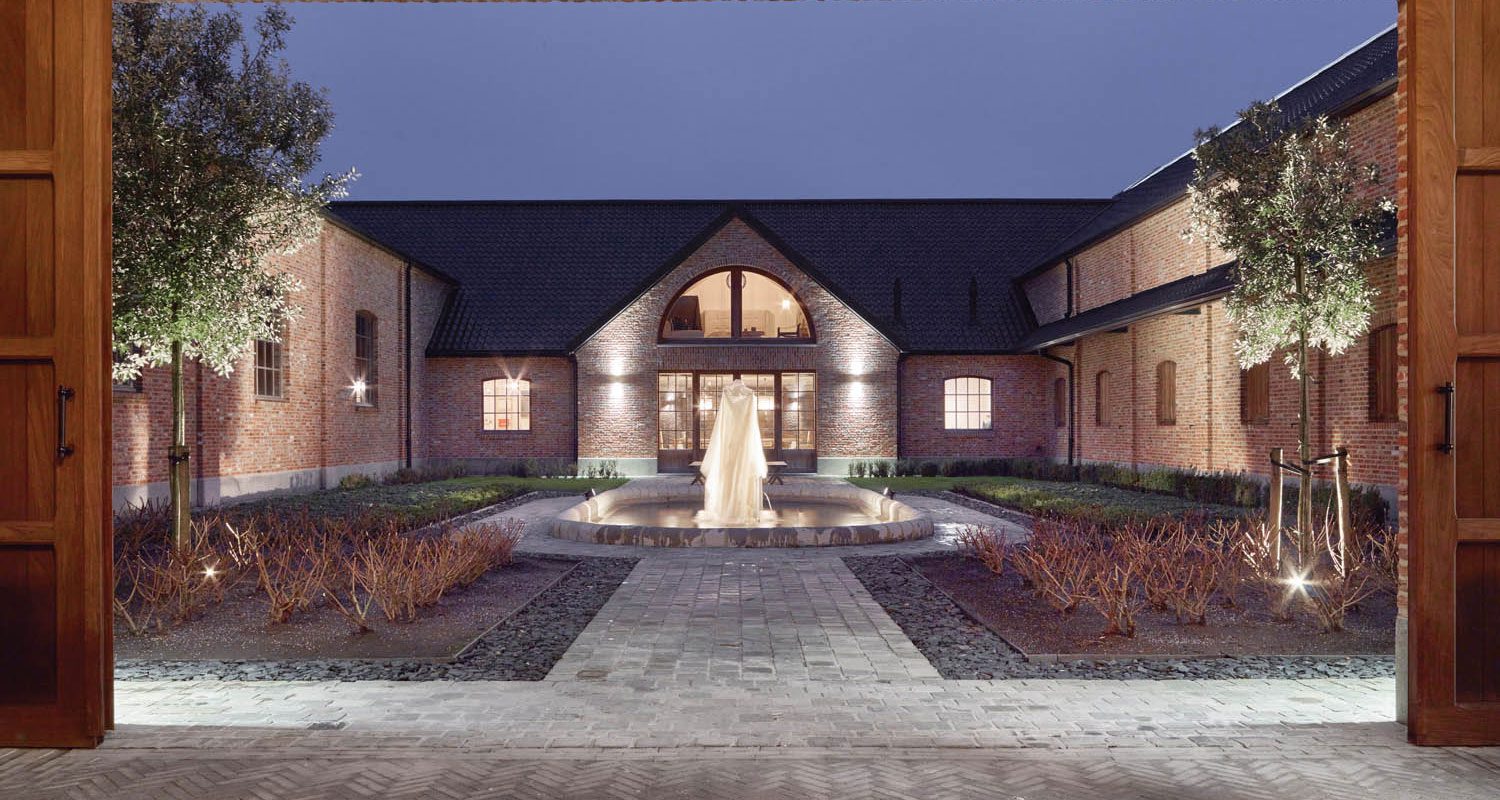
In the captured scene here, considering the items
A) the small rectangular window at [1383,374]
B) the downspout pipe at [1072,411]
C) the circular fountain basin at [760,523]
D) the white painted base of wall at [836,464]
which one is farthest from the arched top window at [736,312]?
the small rectangular window at [1383,374]

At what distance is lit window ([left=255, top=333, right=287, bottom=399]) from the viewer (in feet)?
55.4

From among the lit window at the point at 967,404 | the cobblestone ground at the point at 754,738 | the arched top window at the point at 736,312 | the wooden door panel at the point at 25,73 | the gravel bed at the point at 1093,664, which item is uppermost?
the arched top window at the point at 736,312

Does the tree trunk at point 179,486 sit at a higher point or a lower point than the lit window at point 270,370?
lower

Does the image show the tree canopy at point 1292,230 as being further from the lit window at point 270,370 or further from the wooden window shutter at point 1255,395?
the lit window at point 270,370

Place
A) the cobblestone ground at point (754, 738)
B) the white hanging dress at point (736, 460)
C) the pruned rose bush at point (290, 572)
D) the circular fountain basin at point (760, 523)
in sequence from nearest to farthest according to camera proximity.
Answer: the cobblestone ground at point (754, 738)
the pruned rose bush at point (290, 572)
the circular fountain basin at point (760, 523)
the white hanging dress at point (736, 460)

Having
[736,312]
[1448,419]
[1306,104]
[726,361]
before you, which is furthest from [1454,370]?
[736,312]

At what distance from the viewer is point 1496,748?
428cm

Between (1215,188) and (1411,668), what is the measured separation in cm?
666

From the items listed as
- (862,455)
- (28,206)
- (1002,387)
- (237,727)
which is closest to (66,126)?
(28,206)

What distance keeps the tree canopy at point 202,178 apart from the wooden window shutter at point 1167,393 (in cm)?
1648

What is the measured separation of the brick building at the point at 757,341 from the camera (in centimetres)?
1761

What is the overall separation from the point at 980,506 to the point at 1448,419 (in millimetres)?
11841

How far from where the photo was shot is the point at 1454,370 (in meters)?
4.29

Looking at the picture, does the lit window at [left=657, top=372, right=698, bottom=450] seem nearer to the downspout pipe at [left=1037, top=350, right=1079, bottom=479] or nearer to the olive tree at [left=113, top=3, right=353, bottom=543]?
the downspout pipe at [left=1037, top=350, right=1079, bottom=479]
